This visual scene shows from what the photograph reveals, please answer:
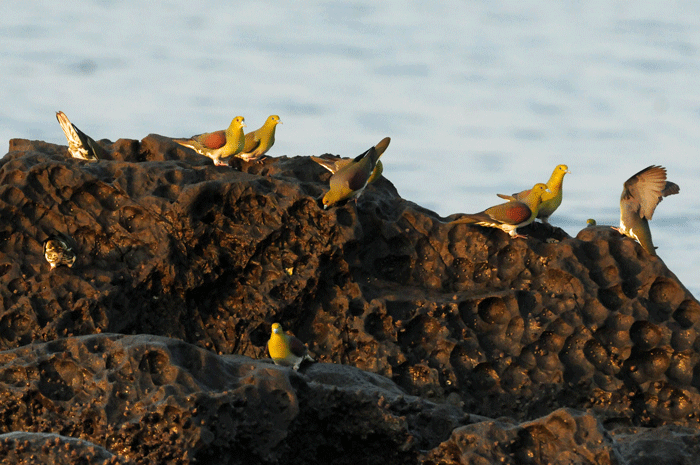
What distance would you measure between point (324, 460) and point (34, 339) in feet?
14.5

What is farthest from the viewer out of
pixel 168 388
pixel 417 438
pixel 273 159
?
pixel 273 159

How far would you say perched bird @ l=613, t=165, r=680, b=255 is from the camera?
12198 millimetres

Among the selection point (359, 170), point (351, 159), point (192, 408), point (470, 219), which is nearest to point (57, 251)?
point (359, 170)

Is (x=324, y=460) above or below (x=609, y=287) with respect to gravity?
below

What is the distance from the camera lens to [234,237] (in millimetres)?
11680

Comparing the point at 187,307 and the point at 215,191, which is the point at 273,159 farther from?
the point at 187,307

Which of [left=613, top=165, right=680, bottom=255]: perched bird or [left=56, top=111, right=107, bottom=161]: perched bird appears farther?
[left=56, top=111, right=107, bottom=161]: perched bird

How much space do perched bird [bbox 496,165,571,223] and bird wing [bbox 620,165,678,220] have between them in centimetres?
87

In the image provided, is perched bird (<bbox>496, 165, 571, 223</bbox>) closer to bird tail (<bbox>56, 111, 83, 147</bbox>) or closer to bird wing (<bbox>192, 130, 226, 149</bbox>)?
bird wing (<bbox>192, 130, 226, 149</bbox>)

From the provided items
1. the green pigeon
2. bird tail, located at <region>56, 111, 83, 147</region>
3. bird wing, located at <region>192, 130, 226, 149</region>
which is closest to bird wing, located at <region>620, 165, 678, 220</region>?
the green pigeon

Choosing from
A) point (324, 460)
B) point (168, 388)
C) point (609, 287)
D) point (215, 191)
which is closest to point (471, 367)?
point (609, 287)

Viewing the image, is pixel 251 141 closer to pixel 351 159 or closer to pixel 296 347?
pixel 351 159

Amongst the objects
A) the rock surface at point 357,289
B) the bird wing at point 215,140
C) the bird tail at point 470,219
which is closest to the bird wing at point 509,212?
the bird tail at point 470,219

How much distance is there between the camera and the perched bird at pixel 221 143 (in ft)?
42.4
